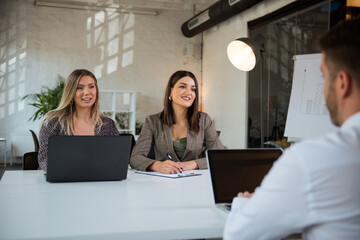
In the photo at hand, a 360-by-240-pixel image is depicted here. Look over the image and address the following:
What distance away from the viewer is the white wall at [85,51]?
8875mm

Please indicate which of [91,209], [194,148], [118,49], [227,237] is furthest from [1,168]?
[227,237]

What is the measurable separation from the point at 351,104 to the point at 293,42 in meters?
5.07

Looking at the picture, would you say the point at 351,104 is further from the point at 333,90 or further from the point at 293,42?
the point at 293,42

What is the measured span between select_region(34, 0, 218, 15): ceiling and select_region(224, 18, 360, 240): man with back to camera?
7.63 meters

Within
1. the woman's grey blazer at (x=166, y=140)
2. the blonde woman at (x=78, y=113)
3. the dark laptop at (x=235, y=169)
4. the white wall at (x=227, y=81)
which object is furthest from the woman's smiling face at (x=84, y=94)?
the white wall at (x=227, y=81)

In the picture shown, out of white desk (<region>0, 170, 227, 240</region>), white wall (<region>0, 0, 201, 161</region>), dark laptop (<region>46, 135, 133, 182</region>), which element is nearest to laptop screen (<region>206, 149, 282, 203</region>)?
white desk (<region>0, 170, 227, 240</region>)

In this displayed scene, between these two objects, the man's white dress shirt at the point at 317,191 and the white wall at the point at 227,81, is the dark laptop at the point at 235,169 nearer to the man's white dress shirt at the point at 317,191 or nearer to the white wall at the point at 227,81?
the man's white dress shirt at the point at 317,191

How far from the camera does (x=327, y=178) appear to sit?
93cm

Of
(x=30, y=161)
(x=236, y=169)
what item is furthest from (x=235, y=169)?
(x=30, y=161)

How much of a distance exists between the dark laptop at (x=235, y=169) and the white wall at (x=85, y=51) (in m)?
7.70

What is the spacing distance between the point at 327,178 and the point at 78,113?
258cm

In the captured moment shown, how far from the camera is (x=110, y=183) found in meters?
2.29

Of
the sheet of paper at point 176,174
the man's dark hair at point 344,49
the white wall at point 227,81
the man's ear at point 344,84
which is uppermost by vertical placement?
the white wall at point 227,81

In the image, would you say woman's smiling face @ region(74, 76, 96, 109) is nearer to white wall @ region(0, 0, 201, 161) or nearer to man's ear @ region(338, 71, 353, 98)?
man's ear @ region(338, 71, 353, 98)
